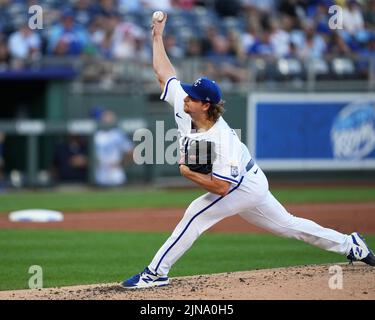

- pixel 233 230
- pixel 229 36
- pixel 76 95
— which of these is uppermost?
pixel 229 36

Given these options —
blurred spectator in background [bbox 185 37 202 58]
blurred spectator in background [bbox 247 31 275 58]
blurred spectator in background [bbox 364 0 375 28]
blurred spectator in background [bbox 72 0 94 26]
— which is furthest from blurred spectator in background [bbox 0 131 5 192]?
blurred spectator in background [bbox 364 0 375 28]

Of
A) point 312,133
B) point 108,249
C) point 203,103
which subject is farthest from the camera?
point 312,133

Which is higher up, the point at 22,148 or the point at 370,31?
the point at 370,31

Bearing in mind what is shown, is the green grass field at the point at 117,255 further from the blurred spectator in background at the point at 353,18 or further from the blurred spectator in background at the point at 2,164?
the blurred spectator in background at the point at 353,18

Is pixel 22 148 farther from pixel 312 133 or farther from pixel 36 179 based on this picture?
pixel 312 133

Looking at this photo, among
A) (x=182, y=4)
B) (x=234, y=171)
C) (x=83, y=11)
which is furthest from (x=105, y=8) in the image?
(x=234, y=171)

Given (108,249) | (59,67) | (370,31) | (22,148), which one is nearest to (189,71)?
(59,67)
